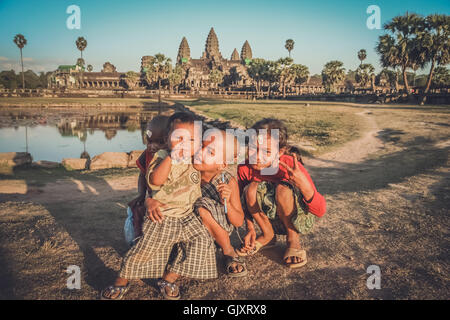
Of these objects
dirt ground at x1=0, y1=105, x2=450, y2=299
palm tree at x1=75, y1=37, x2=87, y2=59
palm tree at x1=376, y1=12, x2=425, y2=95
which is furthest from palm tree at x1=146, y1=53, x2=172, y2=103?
dirt ground at x1=0, y1=105, x2=450, y2=299

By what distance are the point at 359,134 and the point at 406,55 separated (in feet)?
96.9

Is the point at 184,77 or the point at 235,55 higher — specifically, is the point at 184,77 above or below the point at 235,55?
below

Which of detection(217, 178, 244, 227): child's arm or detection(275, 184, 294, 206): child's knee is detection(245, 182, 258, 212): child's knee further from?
detection(275, 184, 294, 206): child's knee

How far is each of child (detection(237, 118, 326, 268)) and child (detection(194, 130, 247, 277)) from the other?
0.23 metres

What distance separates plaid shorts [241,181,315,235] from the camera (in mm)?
2578

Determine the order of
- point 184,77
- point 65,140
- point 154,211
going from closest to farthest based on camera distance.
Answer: point 154,211 → point 65,140 → point 184,77

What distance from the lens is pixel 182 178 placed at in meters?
2.44

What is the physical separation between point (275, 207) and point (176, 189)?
0.93m

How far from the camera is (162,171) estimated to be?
89.7 inches

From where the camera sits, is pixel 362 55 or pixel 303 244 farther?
pixel 362 55

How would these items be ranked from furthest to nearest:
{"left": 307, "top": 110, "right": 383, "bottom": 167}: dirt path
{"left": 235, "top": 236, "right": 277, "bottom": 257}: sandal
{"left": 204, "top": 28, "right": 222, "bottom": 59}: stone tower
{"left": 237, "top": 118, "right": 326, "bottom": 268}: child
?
{"left": 204, "top": 28, "right": 222, "bottom": 59}: stone tower
{"left": 307, "top": 110, "right": 383, "bottom": 167}: dirt path
{"left": 235, "top": 236, "right": 277, "bottom": 257}: sandal
{"left": 237, "top": 118, "right": 326, "bottom": 268}: child

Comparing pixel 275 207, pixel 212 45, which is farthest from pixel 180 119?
pixel 212 45

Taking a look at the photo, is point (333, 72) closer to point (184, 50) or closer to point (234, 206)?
point (234, 206)
